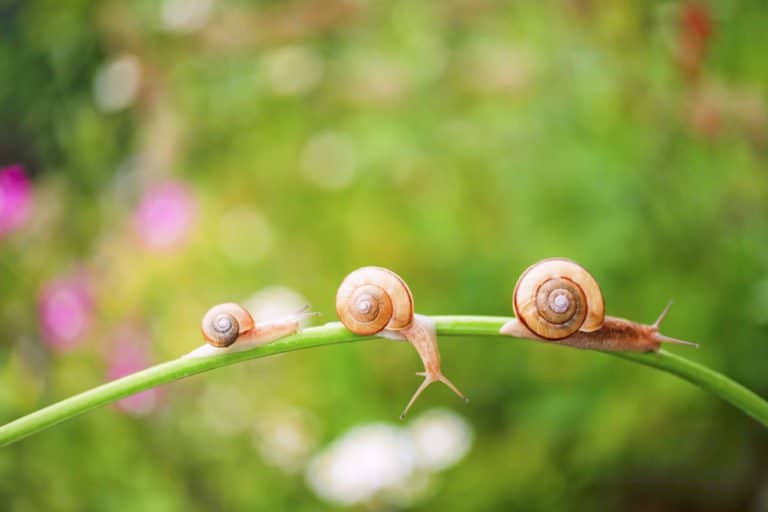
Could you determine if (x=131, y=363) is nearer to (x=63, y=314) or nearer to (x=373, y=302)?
(x=63, y=314)

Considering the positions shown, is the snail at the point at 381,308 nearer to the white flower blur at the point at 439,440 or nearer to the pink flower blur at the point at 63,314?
the white flower blur at the point at 439,440

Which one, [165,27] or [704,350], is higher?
[165,27]

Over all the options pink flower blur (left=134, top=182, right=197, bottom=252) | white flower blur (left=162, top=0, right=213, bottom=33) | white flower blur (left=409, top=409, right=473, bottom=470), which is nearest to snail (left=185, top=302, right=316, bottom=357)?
white flower blur (left=409, top=409, right=473, bottom=470)

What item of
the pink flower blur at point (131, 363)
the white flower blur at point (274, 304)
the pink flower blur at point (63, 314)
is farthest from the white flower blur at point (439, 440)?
the pink flower blur at point (63, 314)

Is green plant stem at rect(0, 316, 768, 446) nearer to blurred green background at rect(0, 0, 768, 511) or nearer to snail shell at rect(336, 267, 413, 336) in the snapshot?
snail shell at rect(336, 267, 413, 336)

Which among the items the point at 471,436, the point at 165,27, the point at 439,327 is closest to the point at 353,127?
the point at 165,27

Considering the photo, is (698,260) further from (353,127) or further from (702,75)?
(353,127)

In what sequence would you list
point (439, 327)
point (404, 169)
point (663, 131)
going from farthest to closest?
point (404, 169) → point (663, 131) → point (439, 327)

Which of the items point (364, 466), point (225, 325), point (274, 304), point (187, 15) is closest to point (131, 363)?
point (274, 304)
